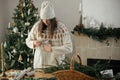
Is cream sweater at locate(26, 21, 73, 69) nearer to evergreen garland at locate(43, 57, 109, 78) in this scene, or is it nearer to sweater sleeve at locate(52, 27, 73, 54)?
sweater sleeve at locate(52, 27, 73, 54)

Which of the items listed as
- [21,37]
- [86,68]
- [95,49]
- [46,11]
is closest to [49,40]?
[46,11]

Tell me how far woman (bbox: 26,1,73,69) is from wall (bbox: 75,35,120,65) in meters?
1.95

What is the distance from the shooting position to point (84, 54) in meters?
4.34

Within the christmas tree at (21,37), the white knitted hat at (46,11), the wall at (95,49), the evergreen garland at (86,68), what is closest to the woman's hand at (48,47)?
the white knitted hat at (46,11)

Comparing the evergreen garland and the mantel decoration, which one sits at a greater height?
the mantel decoration

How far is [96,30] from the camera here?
4113 millimetres

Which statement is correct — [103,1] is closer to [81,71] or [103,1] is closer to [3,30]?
[3,30]

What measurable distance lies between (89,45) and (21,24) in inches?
53.1

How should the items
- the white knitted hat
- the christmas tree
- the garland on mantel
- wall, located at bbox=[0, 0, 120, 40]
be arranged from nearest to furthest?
the white knitted hat → the christmas tree → the garland on mantel → wall, located at bbox=[0, 0, 120, 40]

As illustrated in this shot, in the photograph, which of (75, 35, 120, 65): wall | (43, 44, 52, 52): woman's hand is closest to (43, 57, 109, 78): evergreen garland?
(43, 44, 52, 52): woman's hand

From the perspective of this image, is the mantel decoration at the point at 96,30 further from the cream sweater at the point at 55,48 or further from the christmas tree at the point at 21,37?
the cream sweater at the point at 55,48

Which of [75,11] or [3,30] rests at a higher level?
[75,11]

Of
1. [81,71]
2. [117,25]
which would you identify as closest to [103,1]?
[117,25]

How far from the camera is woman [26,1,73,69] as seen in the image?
2320 mm
